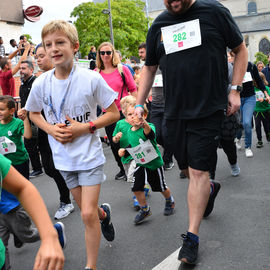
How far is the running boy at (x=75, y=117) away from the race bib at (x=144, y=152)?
1.11 metres

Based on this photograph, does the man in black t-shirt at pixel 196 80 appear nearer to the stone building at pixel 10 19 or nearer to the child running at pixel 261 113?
the child running at pixel 261 113

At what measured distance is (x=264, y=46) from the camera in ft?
243

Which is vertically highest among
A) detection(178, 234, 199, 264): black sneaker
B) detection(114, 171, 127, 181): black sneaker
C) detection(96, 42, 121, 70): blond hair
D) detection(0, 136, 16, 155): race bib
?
detection(96, 42, 121, 70): blond hair

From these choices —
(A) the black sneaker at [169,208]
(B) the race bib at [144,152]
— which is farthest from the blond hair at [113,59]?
(A) the black sneaker at [169,208]

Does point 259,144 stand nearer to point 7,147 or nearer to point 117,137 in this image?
point 117,137

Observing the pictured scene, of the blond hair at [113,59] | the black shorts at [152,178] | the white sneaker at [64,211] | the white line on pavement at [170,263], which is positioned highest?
the blond hair at [113,59]

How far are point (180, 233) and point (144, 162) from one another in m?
0.85

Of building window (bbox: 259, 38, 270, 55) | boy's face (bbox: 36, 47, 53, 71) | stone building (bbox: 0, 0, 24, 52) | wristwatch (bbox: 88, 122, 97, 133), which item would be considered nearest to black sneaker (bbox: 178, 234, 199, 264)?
wristwatch (bbox: 88, 122, 97, 133)

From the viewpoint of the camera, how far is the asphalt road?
3.21 m

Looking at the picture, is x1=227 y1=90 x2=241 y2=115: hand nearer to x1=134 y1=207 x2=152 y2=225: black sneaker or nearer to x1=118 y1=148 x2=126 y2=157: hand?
x1=118 y1=148 x2=126 y2=157: hand

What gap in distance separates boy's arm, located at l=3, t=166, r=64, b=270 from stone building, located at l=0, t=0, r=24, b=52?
31322 mm

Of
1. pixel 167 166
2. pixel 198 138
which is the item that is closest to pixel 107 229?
pixel 198 138

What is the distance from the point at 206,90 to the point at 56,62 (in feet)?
3.90

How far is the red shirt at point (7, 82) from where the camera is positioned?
27.9 ft
